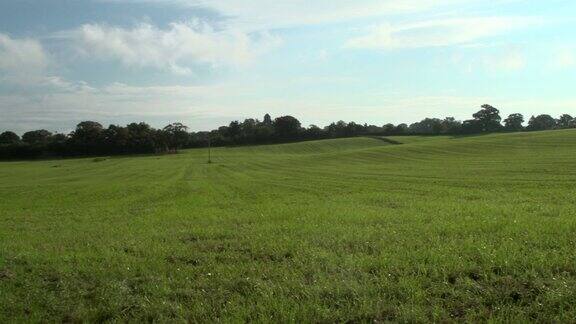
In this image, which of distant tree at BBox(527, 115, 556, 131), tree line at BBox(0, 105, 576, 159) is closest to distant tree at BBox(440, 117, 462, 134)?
tree line at BBox(0, 105, 576, 159)

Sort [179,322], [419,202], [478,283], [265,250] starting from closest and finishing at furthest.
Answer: [179,322] → [478,283] → [265,250] → [419,202]

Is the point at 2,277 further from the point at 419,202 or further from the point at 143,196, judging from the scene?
the point at 143,196

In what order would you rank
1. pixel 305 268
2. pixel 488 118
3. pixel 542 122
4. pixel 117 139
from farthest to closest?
pixel 542 122
pixel 488 118
pixel 117 139
pixel 305 268

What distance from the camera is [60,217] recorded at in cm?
1988

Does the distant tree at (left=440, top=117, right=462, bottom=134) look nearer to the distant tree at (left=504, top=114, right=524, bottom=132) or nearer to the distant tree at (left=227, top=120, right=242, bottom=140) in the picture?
the distant tree at (left=504, top=114, right=524, bottom=132)

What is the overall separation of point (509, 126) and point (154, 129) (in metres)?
103

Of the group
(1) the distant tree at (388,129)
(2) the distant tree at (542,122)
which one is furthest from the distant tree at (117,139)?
(2) the distant tree at (542,122)

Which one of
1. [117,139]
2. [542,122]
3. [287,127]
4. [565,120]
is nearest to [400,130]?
[287,127]

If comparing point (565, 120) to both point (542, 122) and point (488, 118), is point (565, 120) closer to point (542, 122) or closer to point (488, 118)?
point (542, 122)

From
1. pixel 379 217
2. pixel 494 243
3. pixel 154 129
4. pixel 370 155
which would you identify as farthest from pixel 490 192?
pixel 154 129

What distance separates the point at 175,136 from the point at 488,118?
8867cm

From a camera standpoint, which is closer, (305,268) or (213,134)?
(305,268)

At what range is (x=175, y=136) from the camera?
→ 14825 cm

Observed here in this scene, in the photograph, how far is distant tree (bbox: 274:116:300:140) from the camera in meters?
162
